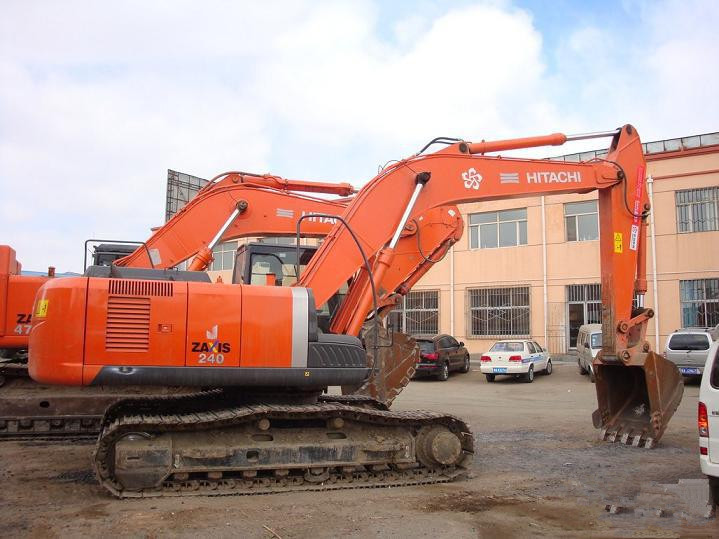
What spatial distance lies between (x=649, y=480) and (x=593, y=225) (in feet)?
68.5

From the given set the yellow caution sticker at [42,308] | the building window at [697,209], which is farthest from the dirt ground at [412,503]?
the building window at [697,209]

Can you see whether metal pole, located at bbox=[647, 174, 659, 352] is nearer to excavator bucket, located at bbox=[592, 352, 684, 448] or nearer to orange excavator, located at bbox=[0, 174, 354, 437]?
excavator bucket, located at bbox=[592, 352, 684, 448]

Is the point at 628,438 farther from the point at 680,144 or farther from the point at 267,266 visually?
the point at 680,144

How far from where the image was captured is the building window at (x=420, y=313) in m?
30.0

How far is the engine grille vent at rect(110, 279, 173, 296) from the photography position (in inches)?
241

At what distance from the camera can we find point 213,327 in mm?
6246

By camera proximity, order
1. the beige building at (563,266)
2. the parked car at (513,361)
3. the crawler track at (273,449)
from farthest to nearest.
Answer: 1. the beige building at (563,266)
2. the parked car at (513,361)
3. the crawler track at (273,449)

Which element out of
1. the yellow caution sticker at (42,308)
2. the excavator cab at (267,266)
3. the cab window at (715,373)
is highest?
the excavator cab at (267,266)

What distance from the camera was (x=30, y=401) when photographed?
8562 millimetres

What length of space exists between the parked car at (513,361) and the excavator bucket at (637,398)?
36.7 feet

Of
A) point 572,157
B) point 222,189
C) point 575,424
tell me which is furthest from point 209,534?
point 572,157

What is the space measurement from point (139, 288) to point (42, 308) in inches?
35.0

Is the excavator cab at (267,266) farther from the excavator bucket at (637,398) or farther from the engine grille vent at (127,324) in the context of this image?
the excavator bucket at (637,398)

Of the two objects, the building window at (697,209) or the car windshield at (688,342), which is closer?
the car windshield at (688,342)
